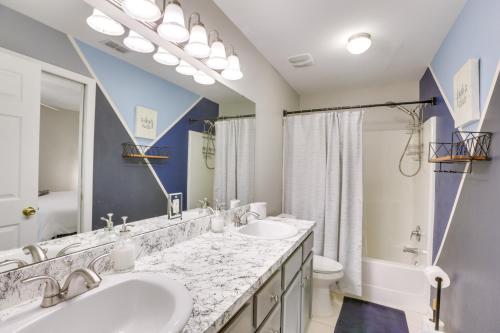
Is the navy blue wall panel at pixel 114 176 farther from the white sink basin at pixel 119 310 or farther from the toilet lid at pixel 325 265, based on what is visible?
the toilet lid at pixel 325 265

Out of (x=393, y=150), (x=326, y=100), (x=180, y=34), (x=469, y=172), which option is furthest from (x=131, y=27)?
(x=393, y=150)

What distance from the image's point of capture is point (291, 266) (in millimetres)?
1323

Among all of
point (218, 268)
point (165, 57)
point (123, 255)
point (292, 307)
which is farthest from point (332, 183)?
point (123, 255)

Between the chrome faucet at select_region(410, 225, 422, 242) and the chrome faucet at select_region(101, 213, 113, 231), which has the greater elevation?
the chrome faucet at select_region(101, 213, 113, 231)

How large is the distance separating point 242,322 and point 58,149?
89 centimetres

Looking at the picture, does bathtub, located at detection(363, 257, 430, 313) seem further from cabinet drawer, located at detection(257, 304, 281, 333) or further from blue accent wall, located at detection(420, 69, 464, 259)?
cabinet drawer, located at detection(257, 304, 281, 333)

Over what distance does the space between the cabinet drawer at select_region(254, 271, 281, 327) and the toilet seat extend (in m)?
1.02

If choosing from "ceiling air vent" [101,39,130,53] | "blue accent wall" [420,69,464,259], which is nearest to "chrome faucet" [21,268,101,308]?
"ceiling air vent" [101,39,130,53]

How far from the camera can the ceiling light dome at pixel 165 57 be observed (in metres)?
1.16

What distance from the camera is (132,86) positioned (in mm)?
1048

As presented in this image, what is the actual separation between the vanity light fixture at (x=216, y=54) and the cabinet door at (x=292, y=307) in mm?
1406

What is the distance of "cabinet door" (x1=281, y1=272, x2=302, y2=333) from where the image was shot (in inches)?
49.1

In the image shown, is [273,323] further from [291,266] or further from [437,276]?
[437,276]

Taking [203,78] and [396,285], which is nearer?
[203,78]
